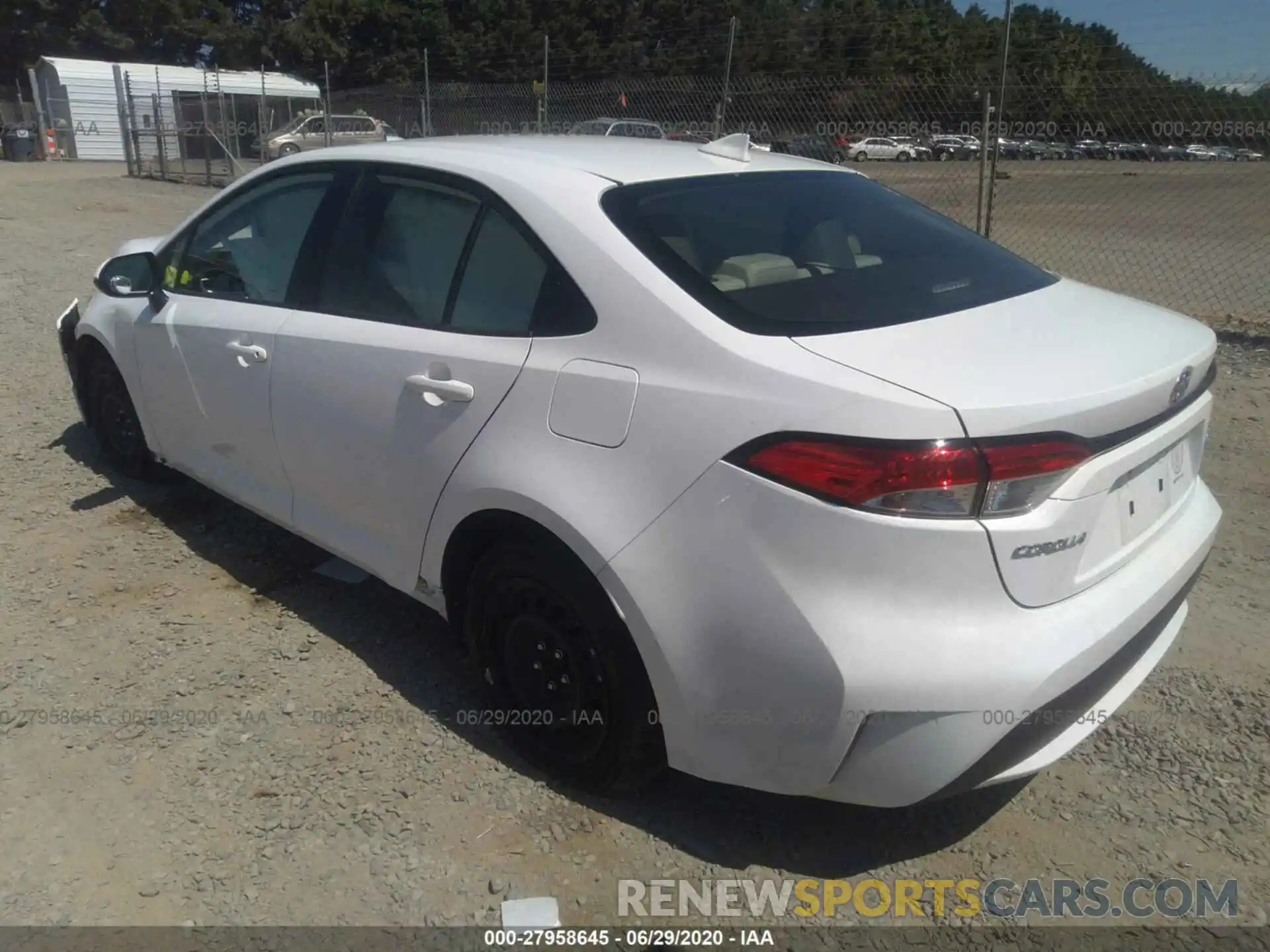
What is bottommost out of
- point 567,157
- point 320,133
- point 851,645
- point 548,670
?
point 320,133

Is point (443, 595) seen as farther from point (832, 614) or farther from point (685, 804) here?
point (832, 614)

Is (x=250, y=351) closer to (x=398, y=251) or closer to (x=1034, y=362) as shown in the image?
(x=398, y=251)

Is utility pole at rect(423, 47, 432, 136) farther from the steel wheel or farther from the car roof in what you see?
the steel wheel

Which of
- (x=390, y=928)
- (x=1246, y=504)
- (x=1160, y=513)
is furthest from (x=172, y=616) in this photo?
(x=1246, y=504)

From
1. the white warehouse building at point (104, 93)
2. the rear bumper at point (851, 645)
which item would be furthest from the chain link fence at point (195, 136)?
the rear bumper at point (851, 645)

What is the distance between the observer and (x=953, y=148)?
11242mm

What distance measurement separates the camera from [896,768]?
2199mm

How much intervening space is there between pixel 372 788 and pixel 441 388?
113 centimetres

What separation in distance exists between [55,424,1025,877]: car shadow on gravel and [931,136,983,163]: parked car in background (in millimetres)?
8561

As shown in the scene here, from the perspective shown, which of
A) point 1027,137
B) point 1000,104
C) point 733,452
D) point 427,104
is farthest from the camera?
point 427,104

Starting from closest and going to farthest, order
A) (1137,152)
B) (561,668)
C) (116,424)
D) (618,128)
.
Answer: (561,668) → (116,424) → (1137,152) → (618,128)

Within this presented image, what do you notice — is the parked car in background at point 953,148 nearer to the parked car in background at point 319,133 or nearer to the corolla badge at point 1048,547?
the corolla badge at point 1048,547

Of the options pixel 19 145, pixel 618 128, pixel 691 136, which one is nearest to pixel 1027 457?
pixel 691 136

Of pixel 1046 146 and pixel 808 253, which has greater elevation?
pixel 808 253
